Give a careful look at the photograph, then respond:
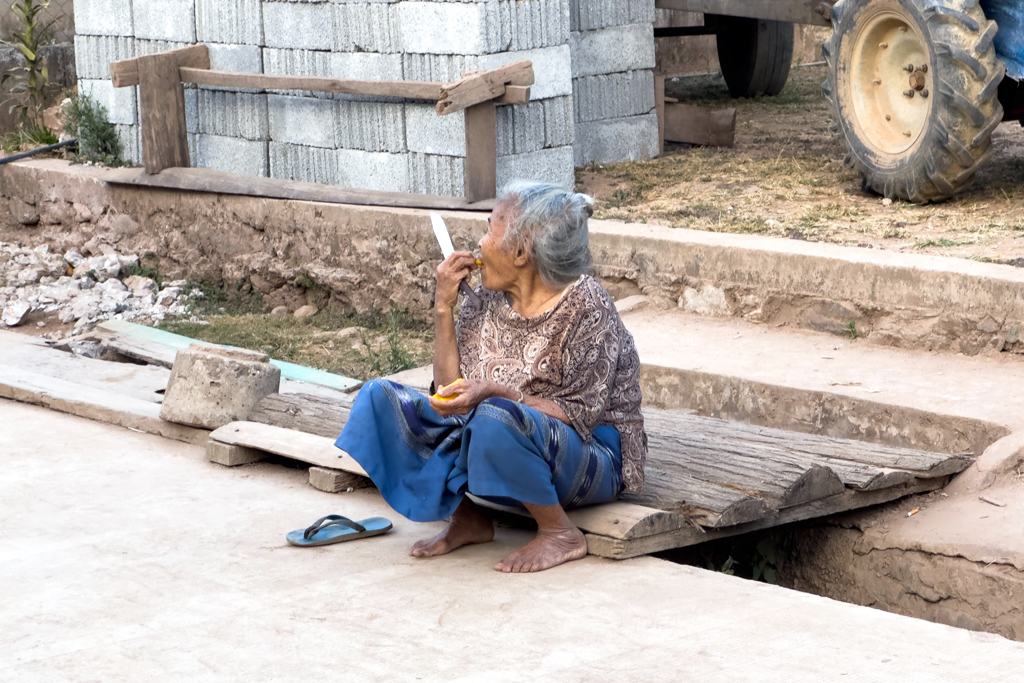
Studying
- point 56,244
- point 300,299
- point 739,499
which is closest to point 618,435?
point 739,499

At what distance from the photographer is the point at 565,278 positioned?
11.1 feet

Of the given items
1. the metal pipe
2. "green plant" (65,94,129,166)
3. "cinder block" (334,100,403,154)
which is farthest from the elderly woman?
the metal pipe

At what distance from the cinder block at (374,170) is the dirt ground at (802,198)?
117 cm

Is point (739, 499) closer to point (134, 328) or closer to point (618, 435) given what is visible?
point (618, 435)

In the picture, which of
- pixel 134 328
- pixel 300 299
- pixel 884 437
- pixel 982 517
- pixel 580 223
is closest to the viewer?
pixel 580 223

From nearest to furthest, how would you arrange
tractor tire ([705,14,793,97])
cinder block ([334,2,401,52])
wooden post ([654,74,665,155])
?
cinder block ([334,2,401,52]), wooden post ([654,74,665,155]), tractor tire ([705,14,793,97])

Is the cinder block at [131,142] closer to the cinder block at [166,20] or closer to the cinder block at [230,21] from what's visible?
the cinder block at [166,20]

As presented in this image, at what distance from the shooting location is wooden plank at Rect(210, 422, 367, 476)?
4.11m

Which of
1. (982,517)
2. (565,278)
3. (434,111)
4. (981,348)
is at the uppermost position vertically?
(434,111)

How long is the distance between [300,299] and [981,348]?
172 inches

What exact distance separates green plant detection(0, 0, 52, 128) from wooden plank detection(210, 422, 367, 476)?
6.41 m

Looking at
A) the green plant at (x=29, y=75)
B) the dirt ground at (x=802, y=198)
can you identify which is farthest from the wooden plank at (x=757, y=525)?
the green plant at (x=29, y=75)

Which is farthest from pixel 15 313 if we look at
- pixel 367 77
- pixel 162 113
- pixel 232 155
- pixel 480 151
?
pixel 480 151

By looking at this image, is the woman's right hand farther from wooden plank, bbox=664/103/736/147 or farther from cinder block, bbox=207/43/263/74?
wooden plank, bbox=664/103/736/147
